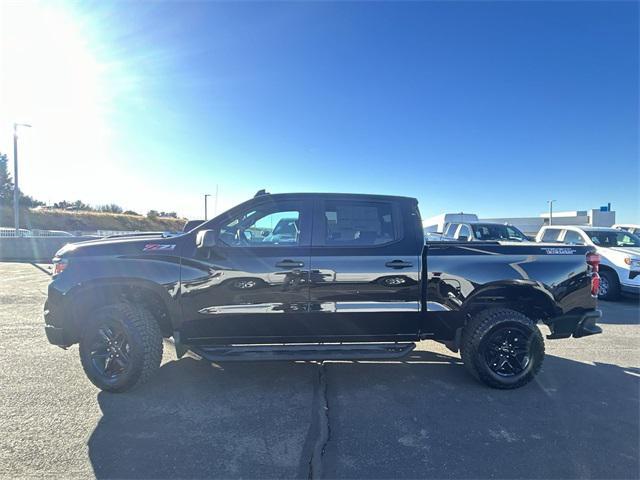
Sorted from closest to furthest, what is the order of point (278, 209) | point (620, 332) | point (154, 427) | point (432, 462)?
point (432, 462) < point (154, 427) < point (278, 209) < point (620, 332)

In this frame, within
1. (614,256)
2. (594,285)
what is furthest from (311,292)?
(614,256)

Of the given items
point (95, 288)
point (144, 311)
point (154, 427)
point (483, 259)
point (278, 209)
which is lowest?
point (154, 427)

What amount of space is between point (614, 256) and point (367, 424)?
8575mm

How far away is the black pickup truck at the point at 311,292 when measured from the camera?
3.64 meters

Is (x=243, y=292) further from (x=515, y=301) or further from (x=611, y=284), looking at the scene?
(x=611, y=284)

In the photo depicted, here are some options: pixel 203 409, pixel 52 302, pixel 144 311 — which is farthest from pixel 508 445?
pixel 52 302

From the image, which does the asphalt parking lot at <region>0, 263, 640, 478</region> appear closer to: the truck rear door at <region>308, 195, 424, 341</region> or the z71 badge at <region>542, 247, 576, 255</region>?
the truck rear door at <region>308, 195, 424, 341</region>

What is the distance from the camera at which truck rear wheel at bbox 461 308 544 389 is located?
3791 millimetres

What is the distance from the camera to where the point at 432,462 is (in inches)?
103

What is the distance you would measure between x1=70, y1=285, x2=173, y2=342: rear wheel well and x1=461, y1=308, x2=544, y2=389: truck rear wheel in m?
3.23

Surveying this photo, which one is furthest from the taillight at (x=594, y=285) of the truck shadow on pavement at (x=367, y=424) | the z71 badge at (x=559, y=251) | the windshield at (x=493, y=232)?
the windshield at (x=493, y=232)

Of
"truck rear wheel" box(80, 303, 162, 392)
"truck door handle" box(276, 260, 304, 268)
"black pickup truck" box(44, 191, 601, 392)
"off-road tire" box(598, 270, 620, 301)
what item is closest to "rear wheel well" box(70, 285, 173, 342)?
"black pickup truck" box(44, 191, 601, 392)

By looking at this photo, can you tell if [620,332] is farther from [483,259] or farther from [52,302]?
[52,302]

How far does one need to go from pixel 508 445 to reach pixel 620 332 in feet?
15.3
